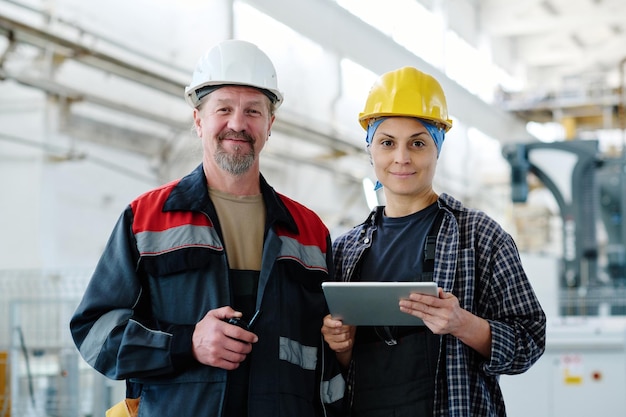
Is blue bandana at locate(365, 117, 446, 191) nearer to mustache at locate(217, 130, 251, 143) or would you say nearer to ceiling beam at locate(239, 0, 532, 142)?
mustache at locate(217, 130, 251, 143)

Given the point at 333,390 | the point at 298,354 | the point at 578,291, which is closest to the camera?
the point at 298,354

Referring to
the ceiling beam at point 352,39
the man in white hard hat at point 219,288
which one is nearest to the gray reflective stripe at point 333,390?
the man in white hard hat at point 219,288

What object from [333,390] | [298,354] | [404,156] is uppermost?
[404,156]

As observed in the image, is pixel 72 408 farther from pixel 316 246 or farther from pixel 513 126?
pixel 513 126

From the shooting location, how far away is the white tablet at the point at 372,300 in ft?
5.40

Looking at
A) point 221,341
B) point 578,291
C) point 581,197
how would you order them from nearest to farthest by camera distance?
point 221,341, point 578,291, point 581,197

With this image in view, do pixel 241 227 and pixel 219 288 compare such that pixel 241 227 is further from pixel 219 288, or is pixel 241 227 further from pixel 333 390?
pixel 333 390

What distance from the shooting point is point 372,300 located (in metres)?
1.72

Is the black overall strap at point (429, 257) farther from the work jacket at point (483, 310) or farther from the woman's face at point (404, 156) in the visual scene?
the woman's face at point (404, 156)

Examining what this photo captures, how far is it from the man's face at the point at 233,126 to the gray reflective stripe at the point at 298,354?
43 centimetres

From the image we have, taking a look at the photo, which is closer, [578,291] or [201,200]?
[201,200]

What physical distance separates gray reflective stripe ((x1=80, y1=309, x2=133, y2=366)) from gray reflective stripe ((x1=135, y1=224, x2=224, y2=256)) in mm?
146

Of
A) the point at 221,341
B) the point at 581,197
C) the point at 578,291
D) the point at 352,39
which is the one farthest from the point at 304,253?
the point at 352,39

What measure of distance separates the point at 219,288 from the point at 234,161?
1.04 ft
